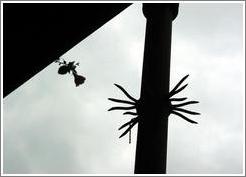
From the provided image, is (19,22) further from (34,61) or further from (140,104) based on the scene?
(140,104)

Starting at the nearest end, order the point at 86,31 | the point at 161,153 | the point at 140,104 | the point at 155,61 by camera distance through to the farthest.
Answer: the point at 161,153
the point at 140,104
the point at 155,61
the point at 86,31

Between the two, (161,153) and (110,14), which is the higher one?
(110,14)

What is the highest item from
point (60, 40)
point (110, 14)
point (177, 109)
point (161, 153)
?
point (110, 14)

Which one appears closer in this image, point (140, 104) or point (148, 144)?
point (148, 144)

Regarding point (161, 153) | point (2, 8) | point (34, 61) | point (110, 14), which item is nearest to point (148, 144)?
point (161, 153)

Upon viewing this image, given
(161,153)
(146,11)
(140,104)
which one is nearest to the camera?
(161,153)

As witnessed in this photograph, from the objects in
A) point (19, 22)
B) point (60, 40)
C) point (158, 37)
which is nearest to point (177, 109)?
point (158, 37)

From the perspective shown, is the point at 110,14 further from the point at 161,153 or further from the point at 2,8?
the point at 161,153
